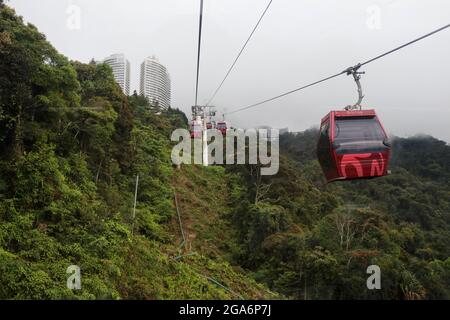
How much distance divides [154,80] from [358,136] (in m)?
51.3

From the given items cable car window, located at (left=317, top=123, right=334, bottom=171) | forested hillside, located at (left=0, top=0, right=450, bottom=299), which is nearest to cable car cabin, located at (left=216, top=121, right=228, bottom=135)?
forested hillside, located at (left=0, top=0, right=450, bottom=299)

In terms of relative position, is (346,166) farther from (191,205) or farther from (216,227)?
(191,205)

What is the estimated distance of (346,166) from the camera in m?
7.00

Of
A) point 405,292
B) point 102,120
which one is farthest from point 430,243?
point 102,120

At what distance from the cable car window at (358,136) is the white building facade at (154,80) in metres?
47.7

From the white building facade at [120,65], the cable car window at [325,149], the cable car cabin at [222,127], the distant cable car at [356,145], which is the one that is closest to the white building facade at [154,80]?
the white building facade at [120,65]

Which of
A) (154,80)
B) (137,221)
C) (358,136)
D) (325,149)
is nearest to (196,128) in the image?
(137,221)

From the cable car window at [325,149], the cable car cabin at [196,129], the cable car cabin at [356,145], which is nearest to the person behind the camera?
the cable car cabin at [356,145]

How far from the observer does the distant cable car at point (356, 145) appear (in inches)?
275

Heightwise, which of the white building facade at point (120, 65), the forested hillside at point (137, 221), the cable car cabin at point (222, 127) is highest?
the white building facade at point (120, 65)

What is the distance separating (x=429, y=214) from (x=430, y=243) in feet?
26.5

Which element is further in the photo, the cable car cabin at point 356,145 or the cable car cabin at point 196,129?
the cable car cabin at point 196,129

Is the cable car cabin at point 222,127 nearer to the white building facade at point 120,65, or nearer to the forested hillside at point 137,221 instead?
the forested hillside at point 137,221

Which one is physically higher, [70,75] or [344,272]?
[70,75]
